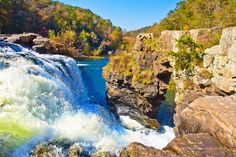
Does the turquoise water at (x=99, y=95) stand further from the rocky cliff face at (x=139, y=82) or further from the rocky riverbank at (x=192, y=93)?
the rocky riverbank at (x=192, y=93)

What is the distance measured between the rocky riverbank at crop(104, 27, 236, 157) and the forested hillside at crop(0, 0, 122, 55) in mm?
24374

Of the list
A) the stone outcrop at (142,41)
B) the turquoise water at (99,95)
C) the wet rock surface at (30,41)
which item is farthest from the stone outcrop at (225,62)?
the wet rock surface at (30,41)

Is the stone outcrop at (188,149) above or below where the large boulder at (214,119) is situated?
below

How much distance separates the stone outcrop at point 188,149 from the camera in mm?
7012

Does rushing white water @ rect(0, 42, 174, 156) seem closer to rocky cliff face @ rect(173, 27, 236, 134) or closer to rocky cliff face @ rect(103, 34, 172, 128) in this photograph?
rocky cliff face @ rect(103, 34, 172, 128)

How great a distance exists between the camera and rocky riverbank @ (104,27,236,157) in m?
7.36

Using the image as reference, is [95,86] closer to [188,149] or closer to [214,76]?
[214,76]

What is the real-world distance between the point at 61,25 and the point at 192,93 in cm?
7871

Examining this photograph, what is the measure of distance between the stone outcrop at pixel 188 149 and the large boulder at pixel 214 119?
22 cm

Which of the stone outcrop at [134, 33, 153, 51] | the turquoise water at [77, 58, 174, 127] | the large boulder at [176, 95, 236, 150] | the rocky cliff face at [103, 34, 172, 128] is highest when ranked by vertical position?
the stone outcrop at [134, 33, 153, 51]

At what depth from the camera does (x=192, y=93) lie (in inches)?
749

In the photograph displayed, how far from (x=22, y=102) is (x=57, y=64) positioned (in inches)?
362

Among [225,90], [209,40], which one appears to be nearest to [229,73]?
[225,90]

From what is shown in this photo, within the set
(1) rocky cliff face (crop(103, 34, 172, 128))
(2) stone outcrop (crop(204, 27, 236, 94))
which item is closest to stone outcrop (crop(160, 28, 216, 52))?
(1) rocky cliff face (crop(103, 34, 172, 128))
